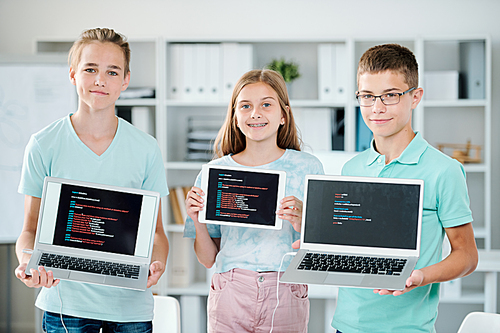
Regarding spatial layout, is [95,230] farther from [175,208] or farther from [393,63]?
[175,208]

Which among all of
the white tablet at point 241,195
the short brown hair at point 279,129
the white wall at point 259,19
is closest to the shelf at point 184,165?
the white wall at point 259,19

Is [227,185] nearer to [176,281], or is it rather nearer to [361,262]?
[361,262]

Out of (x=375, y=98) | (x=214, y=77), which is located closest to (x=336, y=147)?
(x=214, y=77)

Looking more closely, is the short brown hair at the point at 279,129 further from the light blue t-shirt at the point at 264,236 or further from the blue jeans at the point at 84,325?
Answer: the blue jeans at the point at 84,325

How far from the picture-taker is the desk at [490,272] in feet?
8.26

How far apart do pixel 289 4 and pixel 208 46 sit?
0.70 m

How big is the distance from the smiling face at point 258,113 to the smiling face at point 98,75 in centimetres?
40

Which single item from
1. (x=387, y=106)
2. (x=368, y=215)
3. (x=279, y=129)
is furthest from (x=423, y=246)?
(x=279, y=129)

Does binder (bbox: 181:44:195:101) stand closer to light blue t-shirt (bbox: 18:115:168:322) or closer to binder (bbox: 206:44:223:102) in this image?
binder (bbox: 206:44:223:102)

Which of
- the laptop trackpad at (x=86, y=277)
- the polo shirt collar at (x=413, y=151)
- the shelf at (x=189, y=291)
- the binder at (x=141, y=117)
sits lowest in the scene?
the shelf at (x=189, y=291)

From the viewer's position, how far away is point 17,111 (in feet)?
9.18

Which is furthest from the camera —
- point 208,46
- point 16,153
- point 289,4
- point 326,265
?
point 289,4

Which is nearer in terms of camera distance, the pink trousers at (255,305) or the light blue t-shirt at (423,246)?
the light blue t-shirt at (423,246)

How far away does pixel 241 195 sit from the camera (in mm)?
1455
